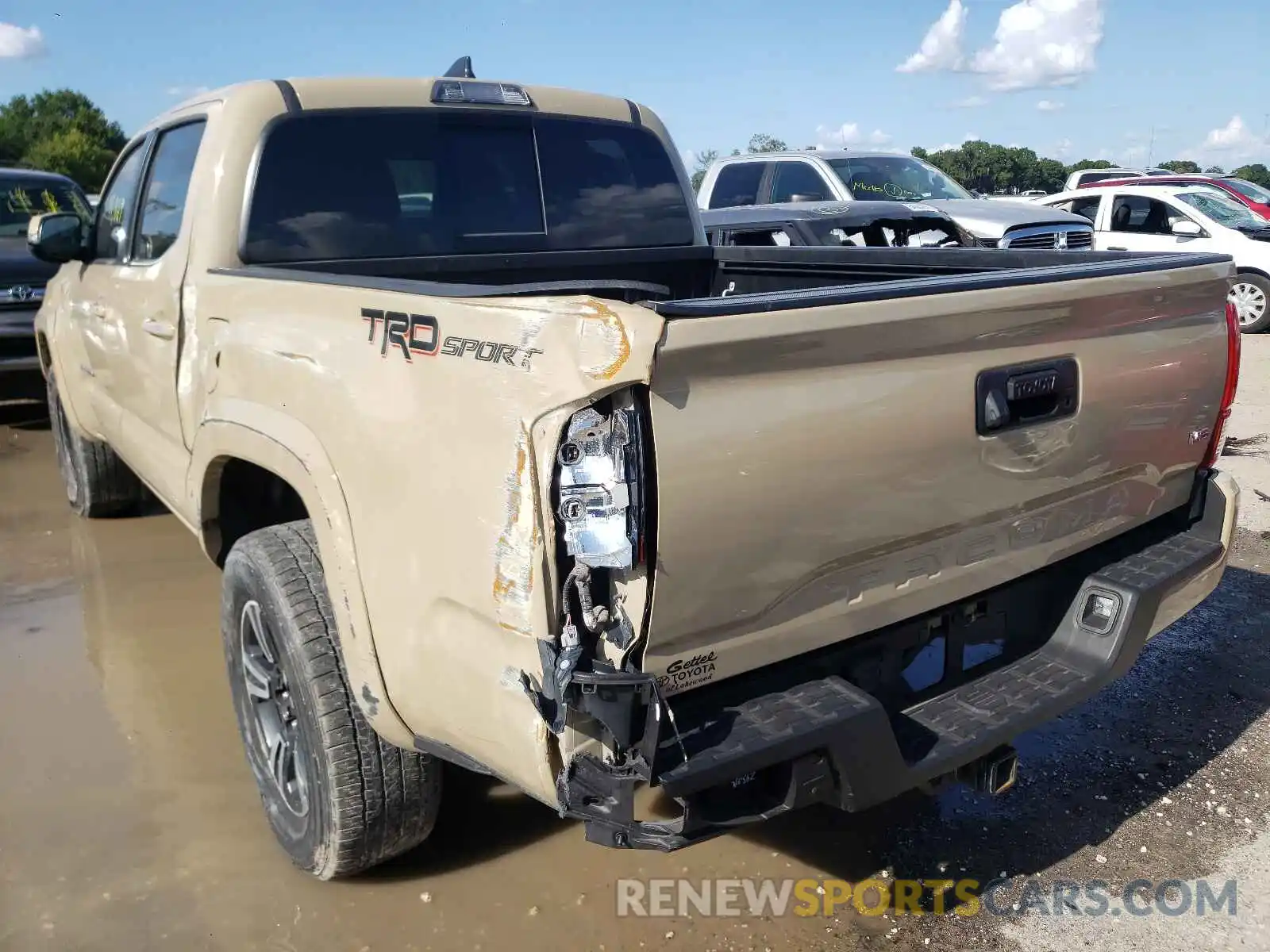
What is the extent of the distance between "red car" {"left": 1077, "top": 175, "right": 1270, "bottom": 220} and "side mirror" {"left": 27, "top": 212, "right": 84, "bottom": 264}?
40.6 feet

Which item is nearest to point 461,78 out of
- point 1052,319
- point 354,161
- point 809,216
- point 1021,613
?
point 354,161

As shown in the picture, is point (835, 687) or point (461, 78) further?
point (461, 78)

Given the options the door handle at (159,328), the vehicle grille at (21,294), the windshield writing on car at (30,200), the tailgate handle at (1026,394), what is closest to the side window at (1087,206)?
the windshield writing on car at (30,200)

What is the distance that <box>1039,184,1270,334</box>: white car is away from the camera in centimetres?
1177

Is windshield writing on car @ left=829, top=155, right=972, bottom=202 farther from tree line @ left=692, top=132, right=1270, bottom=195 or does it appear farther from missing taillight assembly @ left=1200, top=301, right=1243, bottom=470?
tree line @ left=692, top=132, right=1270, bottom=195

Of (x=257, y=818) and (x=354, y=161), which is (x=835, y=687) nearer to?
(x=257, y=818)

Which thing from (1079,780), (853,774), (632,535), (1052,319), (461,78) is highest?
(461,78)

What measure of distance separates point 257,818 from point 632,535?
194 cm

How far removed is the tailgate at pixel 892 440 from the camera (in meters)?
1.84

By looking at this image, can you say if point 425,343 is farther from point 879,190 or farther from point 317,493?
point 879,190

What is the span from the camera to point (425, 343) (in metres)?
2.04

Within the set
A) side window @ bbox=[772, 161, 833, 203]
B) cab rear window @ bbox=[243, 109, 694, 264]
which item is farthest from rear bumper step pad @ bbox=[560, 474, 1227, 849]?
side window @ bbox=[772, 161, 833, 203]

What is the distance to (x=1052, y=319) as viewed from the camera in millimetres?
2305
